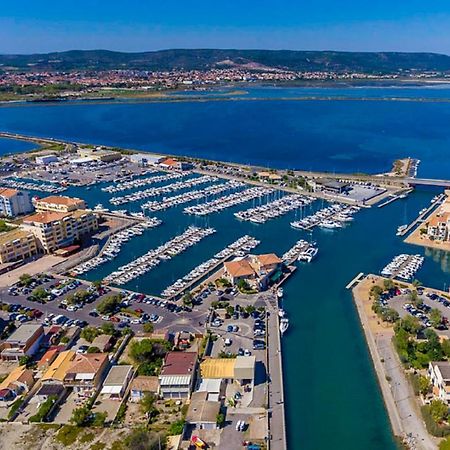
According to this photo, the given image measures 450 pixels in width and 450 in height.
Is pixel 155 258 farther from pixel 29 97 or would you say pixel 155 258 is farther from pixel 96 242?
pixel 29 97

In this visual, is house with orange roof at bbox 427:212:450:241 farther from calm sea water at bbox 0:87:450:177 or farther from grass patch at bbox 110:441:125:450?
grass patch at bbox 110:441:125:450

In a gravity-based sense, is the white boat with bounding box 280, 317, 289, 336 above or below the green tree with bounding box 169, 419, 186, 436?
below

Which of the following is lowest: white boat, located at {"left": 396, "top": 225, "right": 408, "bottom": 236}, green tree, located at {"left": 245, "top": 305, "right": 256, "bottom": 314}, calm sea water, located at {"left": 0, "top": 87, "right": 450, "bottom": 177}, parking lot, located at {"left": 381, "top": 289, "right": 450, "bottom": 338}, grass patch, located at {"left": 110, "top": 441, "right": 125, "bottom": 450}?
calm sea water, located at {"left": 0, "top": 87, "right": 450, "bottom": 177}

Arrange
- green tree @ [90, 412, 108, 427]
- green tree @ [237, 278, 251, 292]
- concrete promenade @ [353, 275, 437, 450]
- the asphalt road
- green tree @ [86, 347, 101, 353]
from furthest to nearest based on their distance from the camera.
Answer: green tree @ [237, 278, 251, 292] → the asphalt road → green tree @ [86, 347, 101, 353] → green tree @ [90, 412, 108, 427] → concrete promenade @ [353, 275, 437, 450]

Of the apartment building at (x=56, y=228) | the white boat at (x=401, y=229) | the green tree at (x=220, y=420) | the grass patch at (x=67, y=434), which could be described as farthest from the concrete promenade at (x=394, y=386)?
the apartment building at (x=56, y=228)

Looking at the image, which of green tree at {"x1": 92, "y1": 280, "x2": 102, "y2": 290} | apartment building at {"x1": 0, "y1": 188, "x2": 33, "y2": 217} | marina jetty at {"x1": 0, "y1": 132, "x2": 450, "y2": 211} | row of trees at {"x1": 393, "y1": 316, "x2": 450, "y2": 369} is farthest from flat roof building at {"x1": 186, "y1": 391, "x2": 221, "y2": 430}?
marina jetty at {"x1": 0, "y1": 132, "x2": 450, "y2": 211}

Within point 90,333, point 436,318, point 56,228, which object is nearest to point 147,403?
point 90,333

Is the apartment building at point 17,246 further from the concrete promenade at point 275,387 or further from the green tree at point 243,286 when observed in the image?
the concrete promenade at point 275,387

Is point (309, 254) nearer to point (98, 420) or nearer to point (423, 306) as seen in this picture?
point (423, 306)
